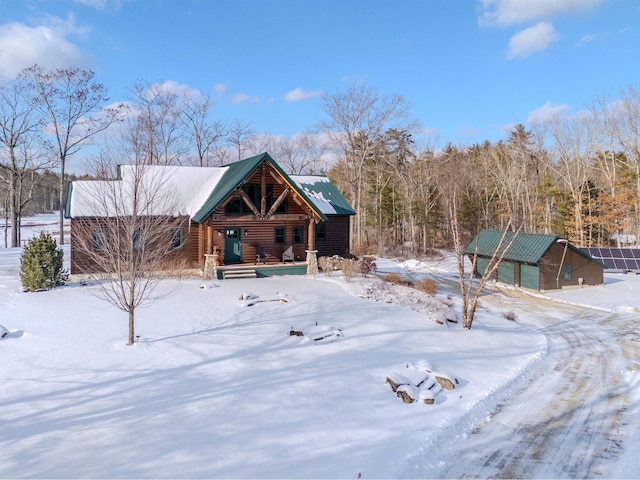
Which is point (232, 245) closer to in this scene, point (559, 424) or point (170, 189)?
point (170, 189)

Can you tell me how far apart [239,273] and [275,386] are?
1253cm

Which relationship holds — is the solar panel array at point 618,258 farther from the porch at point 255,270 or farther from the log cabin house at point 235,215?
the porch at point 255,270

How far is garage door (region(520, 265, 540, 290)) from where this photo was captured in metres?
27.5

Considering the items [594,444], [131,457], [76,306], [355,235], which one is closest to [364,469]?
[131,457]

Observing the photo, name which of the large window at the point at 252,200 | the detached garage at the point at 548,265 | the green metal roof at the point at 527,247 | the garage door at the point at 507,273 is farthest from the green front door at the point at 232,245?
the garage door at the point at 507,273

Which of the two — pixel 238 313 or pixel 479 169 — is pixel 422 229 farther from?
pixel 238 313

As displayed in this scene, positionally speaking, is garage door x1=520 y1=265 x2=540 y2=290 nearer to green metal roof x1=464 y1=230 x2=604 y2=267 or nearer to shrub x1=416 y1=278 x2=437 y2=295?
green metal roof x1=464 y1=230 x2=604 y2=267

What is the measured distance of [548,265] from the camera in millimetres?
27469

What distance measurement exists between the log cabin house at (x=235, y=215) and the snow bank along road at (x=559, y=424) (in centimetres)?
1359

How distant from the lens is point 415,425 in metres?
8.93

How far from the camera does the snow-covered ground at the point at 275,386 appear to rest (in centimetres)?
745

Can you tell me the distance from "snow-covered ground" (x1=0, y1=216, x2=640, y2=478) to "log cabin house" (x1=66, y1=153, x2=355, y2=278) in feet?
13.8

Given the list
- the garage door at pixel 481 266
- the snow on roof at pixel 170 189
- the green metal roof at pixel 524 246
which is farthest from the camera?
the garage door at pixel 481 266

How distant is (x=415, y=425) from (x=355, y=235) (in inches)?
1598
